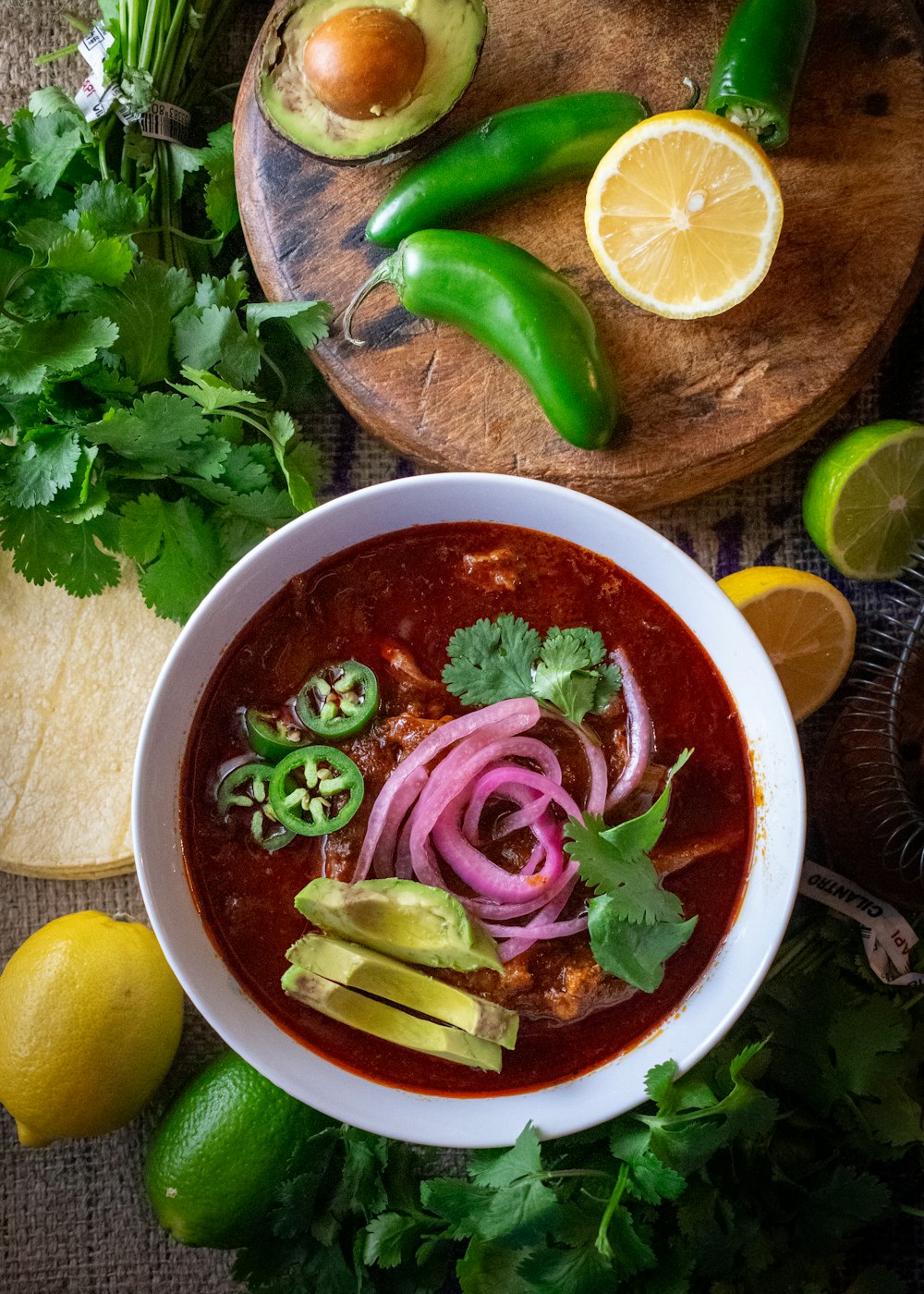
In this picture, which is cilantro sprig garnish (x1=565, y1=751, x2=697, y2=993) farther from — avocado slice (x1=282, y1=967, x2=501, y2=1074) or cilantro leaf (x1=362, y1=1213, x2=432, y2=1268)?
cilantro leaf (x1=362, y1=1213, x2=432, y2=1268)

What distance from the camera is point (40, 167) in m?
2.73

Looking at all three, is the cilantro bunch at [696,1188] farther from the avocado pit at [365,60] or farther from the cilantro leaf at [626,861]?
the avocado pit at [365,60]

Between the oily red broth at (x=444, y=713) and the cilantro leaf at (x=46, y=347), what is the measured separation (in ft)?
2.35

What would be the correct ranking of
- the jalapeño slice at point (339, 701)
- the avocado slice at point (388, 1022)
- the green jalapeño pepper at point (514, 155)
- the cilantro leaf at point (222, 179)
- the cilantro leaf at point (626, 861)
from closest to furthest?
1. the cilantro leaf at point (626, 861)
2. the avocado slice at point (388, 1022)
3. the jalapeño slice at point (339, 701)
4. the green jalapeño pepper at point (514, 155)
5. the cilantro leaf at point (222, 179)

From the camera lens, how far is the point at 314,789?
2.40 meters

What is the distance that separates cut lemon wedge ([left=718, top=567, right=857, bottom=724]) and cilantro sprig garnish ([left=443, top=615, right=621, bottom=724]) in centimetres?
48

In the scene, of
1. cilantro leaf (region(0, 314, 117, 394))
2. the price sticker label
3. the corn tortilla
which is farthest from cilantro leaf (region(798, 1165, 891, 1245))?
cilantro leaf (region(0, 314, 117, 394))

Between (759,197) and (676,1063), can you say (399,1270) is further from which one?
(759,197)

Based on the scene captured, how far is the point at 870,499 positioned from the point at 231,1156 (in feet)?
7.22

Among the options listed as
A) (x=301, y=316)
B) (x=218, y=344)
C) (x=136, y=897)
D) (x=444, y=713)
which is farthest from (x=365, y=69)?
(x=136, y=897)

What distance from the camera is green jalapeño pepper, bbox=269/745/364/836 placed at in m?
2.37

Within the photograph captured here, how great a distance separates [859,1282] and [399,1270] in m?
1.10

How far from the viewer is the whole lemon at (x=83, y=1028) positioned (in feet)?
8.93

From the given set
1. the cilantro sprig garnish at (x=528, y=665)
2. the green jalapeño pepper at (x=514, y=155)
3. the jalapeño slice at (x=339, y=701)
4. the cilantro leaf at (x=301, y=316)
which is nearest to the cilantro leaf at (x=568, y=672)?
the cilantro sprig garnish at (x=528, y=665)
